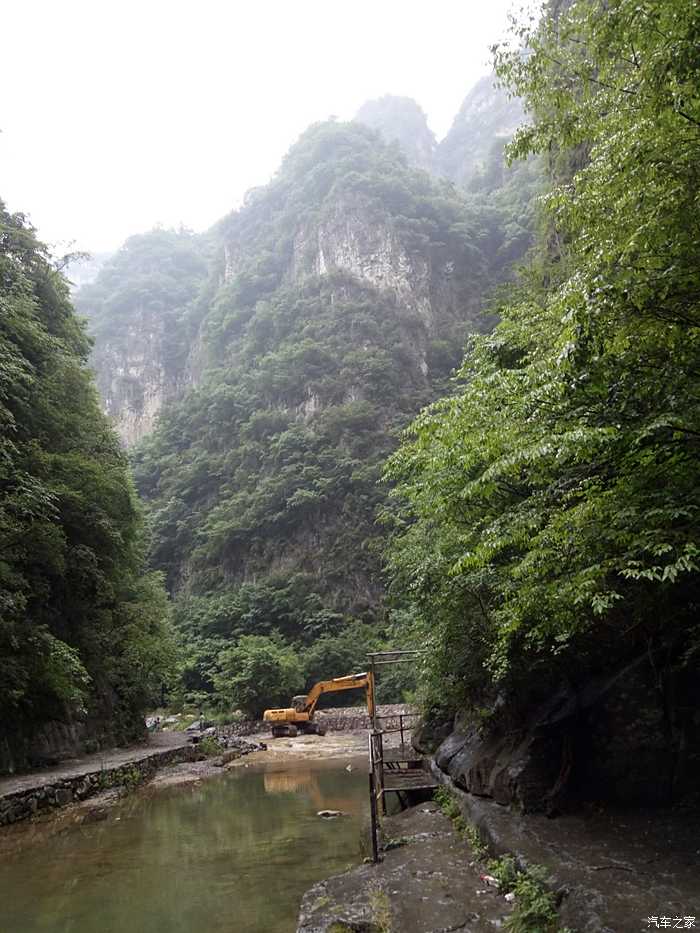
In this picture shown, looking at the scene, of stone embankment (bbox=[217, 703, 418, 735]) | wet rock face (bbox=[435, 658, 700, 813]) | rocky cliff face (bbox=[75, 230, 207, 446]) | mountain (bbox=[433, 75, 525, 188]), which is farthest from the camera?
mountain (bbox=[433, 75, 525, 188])

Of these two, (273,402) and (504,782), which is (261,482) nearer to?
(273,402)

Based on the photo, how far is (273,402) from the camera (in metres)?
51.8

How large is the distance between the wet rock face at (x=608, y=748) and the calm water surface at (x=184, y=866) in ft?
9.44

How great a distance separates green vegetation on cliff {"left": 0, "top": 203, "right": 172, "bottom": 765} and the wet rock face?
399 inches

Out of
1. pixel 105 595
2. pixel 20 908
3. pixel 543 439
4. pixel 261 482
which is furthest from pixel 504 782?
pixel 261 482

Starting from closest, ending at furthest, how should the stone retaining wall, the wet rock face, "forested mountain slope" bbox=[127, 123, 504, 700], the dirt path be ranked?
the wet rock face → the stone retaining wall → the dirt path → "forested mountain slope" bbox=[127, 123, 504, 700]

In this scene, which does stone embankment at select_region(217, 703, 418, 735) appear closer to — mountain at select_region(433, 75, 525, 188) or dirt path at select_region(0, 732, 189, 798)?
dirt path at select_region(0, 732, 189, 798)

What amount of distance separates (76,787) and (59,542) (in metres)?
5.67

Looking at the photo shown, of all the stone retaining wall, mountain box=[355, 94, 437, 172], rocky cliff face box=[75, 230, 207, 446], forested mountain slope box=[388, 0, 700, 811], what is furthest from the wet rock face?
mountain box=[355, 94, 437, 172]

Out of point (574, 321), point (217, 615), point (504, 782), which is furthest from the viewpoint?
point (217, 615)

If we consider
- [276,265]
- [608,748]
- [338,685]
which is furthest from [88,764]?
[276,265]

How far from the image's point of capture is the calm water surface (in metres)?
6.74

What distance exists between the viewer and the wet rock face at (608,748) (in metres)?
6.68

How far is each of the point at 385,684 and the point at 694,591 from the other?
2452 centimetres
